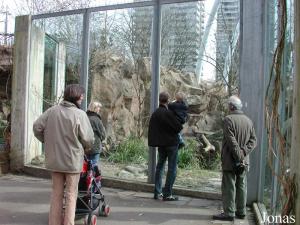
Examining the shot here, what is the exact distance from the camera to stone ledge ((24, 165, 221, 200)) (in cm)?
868

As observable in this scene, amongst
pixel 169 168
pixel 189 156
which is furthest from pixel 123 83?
pixel 169 168

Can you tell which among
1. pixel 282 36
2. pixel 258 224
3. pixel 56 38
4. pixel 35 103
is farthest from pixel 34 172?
pixel 282 36

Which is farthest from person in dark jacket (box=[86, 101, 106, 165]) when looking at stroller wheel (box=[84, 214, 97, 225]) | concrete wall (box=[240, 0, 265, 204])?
concrete wall (box=[240, 0, 265, 204])

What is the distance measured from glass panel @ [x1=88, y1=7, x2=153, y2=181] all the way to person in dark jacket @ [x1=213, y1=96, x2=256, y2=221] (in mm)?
2998

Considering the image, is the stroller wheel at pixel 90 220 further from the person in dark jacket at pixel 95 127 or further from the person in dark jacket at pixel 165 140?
the person in dark jacket at pixel 165 140

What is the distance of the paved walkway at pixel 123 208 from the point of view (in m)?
6.92

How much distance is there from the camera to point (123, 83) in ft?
34.0

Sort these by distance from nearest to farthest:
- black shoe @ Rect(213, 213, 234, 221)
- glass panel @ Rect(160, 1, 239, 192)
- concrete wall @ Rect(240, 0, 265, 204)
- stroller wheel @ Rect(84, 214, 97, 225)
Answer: stroller wheel @ Rect(84, 214, 97, 225), black shoe @ Rect(213, 213, 234, 221), concrete wall @ Rect(240, 0, 265, 204), glass panel @ Rect(160, 1, 239, 192)

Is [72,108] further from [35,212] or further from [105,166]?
[105,166]

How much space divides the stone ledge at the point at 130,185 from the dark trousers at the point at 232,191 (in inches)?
59.6

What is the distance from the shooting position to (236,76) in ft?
29.0

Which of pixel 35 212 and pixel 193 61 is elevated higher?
pixel 193 61

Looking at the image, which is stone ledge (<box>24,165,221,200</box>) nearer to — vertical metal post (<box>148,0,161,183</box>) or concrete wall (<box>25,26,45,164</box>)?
vertical metal post (<box>148,0,161,183</box>)

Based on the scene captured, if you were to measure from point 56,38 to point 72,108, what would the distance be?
570 cm
